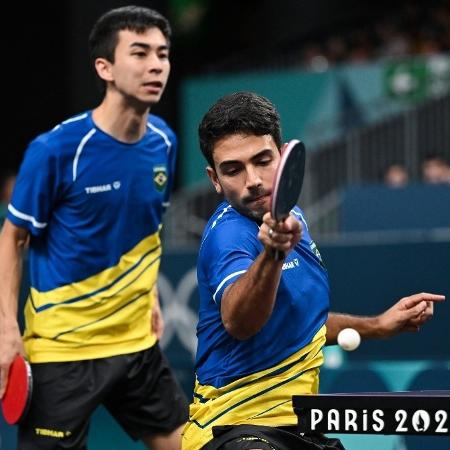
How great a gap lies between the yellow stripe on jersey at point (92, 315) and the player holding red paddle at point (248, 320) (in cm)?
160

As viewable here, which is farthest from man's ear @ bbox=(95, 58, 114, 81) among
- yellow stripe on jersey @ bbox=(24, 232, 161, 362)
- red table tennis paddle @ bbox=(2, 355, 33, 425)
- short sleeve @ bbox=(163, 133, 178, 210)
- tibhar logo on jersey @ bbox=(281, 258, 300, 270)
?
tibhar logo on jersey @ bbox=(281, 258, 300, 270)

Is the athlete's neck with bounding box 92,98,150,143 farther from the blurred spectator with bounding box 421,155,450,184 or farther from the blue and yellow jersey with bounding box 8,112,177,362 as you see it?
the blurred spectator with bounding box 421,155,450,184

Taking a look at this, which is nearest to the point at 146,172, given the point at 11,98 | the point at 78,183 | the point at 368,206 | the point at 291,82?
the point at 78,183

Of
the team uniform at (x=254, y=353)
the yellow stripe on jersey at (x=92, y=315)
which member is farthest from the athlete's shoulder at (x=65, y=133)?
the team uniform at (x=254, y=353)

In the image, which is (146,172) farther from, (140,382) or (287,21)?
(287,21)

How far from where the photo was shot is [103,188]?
17.9 feet

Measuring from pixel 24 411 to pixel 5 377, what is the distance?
→ 183mm

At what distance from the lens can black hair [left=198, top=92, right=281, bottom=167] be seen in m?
3.64

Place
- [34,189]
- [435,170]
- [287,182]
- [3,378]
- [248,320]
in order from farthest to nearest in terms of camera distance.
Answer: [435,170], [34,189], [3,378], [248,320], [287,182]

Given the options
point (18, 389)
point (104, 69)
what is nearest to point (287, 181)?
point (18, 389)

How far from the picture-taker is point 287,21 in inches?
804

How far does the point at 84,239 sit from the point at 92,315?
34 centimetres

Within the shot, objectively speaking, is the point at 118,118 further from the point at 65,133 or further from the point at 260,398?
the point at 260,398

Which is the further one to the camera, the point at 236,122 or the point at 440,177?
the point at 440,177
